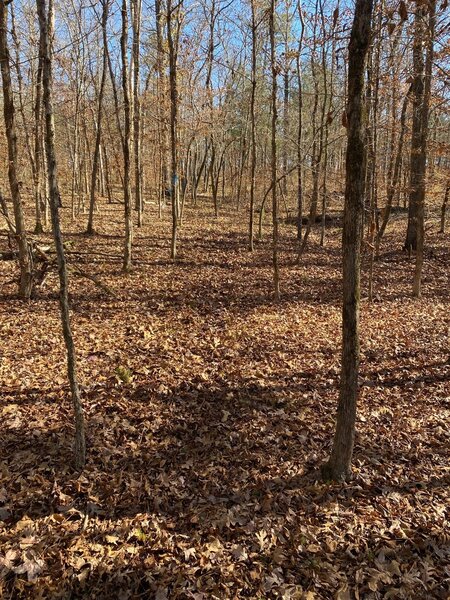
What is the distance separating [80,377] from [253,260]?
9.32 m

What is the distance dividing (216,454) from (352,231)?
318 cm

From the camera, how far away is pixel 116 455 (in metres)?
4.89

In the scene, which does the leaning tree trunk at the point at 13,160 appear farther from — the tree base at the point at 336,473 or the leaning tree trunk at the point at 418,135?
the tree base at the point at 336,473

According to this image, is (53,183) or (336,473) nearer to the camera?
(53,183)

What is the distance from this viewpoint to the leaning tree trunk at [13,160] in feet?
24.1

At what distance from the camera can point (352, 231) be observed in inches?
150

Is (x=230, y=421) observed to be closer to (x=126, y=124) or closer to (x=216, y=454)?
(x=216, y=454)

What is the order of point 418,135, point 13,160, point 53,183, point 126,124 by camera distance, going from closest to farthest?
point 53,183 → point 13,160 → point 418,135 → point 126,124

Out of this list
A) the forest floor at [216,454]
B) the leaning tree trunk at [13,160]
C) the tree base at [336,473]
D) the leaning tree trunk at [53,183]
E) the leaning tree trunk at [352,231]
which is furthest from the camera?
the leaning tree trunk at [13,160]

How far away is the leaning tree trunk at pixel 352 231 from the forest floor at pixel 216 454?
0.58 m

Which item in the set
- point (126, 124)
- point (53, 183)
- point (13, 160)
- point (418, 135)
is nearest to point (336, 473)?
point (53, 183)

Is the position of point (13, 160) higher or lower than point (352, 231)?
higher

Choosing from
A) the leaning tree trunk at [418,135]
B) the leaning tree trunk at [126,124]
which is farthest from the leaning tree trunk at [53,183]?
the leaning tree trunk at [126,124]

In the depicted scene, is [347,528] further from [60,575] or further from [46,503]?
[46,503]
